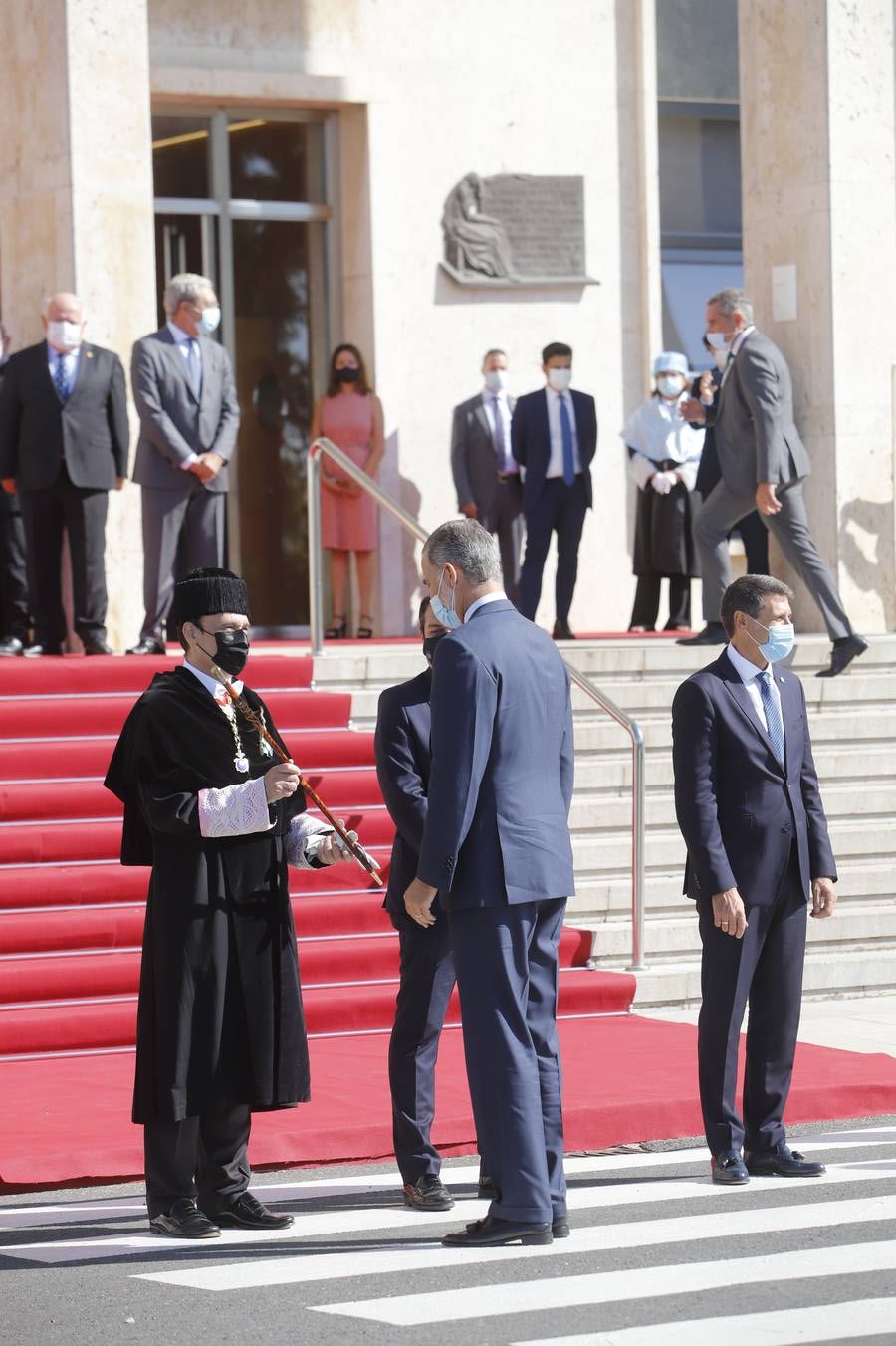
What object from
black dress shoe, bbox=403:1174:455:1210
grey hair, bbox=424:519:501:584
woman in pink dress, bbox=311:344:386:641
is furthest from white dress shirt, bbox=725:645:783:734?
woman in pink dress, bbox=311:344:386:641

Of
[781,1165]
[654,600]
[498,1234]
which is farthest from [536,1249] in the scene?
[654,600]

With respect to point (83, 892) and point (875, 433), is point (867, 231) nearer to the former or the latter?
point (875, 433)

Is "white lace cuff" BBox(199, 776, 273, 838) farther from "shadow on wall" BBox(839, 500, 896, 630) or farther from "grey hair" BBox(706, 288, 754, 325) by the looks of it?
"shadow on wall" BBox(839, 500, 896, 630)

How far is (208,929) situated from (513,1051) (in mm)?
975

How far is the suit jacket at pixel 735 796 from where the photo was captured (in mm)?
8234

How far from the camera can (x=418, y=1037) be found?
7.83 metres

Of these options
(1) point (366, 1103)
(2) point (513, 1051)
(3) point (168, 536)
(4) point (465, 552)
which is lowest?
(1) point (366, 1103)

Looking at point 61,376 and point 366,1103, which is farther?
point 61,376

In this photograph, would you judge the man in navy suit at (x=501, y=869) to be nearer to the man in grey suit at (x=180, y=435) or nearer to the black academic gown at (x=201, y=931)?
the black academic gown at (x=201, y=931)

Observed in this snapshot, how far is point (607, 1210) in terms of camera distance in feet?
25.3

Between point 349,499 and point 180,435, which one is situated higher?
point 180,435

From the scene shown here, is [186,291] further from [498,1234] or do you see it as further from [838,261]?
[498,1234]

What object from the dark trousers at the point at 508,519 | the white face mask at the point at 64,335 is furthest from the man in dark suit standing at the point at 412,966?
the dark trousers at the point at 508,519

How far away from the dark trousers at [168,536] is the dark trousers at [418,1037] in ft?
20.1
